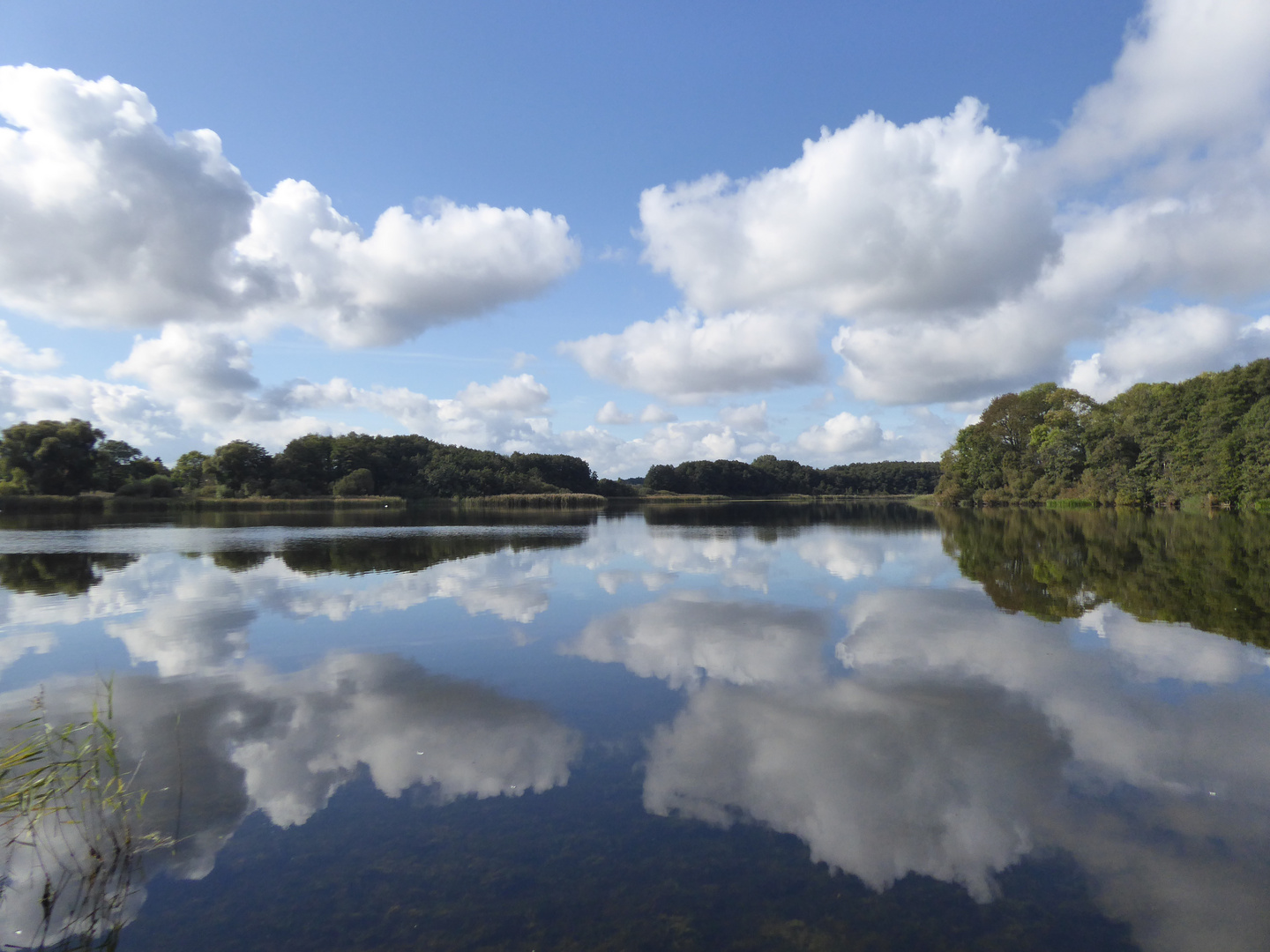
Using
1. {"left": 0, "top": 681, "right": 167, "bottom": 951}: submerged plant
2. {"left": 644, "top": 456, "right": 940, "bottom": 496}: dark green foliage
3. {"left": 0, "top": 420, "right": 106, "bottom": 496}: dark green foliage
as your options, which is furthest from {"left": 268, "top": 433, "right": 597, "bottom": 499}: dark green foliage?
{"left": 0, "top": 681, "right": 167, "bottom": 951}: submerged plant

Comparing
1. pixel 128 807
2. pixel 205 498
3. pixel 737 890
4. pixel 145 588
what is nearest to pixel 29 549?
pixel 145 588

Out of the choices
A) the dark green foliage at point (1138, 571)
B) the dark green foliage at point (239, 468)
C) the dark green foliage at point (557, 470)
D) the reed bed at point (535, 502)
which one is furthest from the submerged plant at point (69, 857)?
the dark green foliage at point (557, 470)

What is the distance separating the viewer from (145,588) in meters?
15.1

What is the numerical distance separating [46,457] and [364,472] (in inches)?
1451

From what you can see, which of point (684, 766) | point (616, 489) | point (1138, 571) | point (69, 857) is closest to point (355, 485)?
point (616, 489)

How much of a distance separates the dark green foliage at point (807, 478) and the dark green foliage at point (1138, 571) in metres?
119

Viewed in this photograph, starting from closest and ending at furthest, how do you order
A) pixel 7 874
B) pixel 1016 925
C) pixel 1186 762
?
pixel 1016 925
pixel 7 874
pixel 1186 762

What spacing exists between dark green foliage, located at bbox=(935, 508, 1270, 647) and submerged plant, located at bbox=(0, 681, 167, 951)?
42.3 ft

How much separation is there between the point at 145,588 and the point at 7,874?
43.3ft

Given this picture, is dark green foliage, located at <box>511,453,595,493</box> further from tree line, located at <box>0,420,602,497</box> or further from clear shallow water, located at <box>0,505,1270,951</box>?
clear shallow water, located at <box>0,505,1270,951</box>

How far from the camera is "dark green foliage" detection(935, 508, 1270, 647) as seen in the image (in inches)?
470

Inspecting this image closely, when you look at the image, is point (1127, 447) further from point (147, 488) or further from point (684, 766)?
point (147, 488)

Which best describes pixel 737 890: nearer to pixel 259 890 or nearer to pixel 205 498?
pixel 259 890

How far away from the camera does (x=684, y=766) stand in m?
5.67
